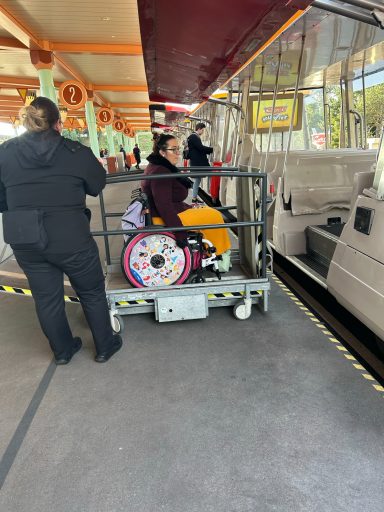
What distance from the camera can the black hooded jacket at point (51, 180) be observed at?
2.29m

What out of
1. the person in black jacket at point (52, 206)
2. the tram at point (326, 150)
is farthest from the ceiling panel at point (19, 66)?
the person in black jacket at point (52, 206)

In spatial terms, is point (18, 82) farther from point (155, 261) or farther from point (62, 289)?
point (62, 289)

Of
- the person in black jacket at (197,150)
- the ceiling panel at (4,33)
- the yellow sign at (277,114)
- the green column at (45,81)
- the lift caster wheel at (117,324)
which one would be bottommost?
the lift caster wheel at (117,324)

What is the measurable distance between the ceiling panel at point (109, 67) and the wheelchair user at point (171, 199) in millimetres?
9235

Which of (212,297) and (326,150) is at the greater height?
(326,150)

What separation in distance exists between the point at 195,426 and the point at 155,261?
1.50 metres

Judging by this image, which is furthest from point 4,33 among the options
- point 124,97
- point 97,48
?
point 124,97

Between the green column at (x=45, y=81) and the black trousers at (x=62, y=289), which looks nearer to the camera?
the black trousers at (x=62, y=289)

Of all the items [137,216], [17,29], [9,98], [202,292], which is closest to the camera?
[202,292]

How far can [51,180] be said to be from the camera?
7.63 ft

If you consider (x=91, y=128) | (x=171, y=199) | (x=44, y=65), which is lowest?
(x=171, y=199)

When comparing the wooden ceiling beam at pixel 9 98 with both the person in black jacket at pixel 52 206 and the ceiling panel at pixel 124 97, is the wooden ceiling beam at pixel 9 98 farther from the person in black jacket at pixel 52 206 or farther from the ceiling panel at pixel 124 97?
the person in black jacket at pixel 52 206

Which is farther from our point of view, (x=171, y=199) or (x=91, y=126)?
(x=91, y=126)

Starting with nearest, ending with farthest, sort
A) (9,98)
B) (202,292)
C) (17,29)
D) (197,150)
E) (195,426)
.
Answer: (195,426)
(202,292)
(197,150)
(17,29)
(9,98)
